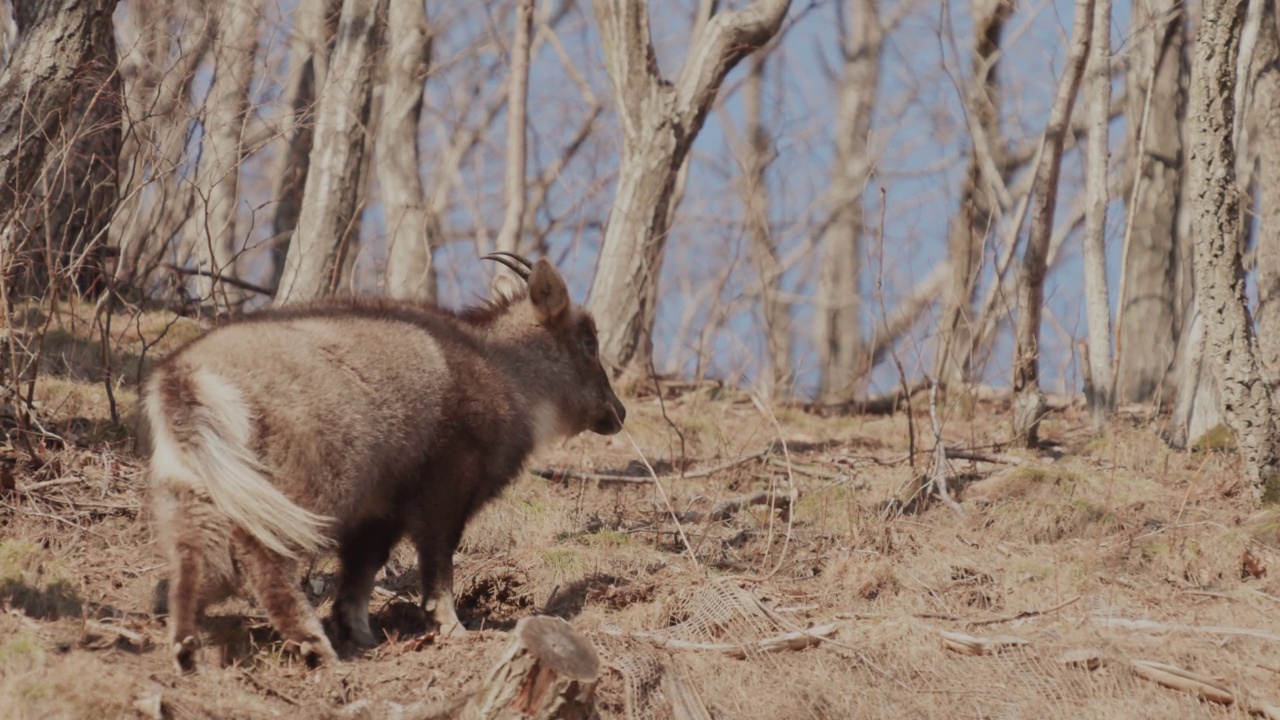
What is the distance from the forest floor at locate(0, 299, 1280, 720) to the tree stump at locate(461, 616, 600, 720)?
330 millimetres

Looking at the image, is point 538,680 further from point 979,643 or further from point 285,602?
point 979,643

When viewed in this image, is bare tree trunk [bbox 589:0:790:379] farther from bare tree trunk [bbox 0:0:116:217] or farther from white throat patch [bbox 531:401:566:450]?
bare tree trunk [bbox 0:0:116:217]

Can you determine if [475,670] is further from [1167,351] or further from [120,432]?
[1167,351]

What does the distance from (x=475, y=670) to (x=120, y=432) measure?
3754 millimetres

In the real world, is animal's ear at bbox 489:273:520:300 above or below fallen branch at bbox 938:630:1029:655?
above

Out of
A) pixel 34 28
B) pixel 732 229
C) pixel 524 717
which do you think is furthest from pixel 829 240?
pixel 524 717

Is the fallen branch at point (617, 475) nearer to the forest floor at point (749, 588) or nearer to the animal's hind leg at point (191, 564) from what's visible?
the forest floor at point (749, 588)

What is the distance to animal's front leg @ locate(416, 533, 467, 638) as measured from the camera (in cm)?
689

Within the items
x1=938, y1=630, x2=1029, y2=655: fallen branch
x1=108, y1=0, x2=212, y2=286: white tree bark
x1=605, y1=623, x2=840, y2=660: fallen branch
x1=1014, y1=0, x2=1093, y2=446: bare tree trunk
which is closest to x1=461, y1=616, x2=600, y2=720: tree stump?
x1=605, y1=623, x2=840, y2=660: fallen branch


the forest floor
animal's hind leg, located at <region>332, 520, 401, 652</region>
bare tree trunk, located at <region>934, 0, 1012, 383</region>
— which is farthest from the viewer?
bare tree trunk, located at <region>934, 0, 1012, 383</region>

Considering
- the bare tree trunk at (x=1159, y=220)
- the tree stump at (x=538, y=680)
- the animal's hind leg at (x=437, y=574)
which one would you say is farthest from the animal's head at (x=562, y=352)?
the bare tree trunk at (x=1159, y=220)

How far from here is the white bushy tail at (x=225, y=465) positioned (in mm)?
5672

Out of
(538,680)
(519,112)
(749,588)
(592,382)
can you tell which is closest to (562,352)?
(592,382)

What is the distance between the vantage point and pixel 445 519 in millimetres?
6973
